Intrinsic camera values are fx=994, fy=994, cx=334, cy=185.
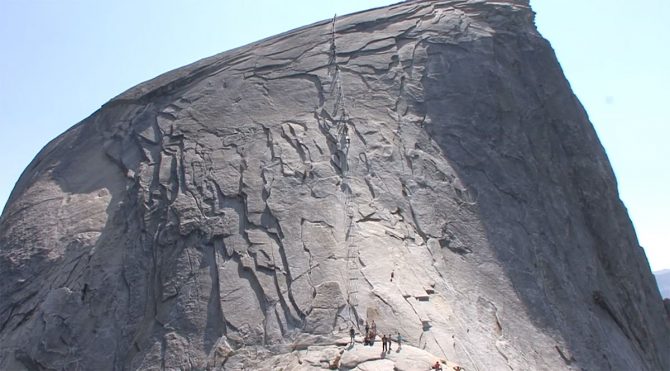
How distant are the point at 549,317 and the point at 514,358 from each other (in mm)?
1923

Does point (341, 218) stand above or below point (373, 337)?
above

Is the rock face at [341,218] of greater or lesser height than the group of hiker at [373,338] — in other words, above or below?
above

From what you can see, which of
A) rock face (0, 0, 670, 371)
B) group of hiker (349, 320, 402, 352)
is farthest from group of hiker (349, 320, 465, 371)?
rock face (0, 0, 670, 371)

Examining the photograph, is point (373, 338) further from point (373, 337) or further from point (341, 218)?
point (341, 218)

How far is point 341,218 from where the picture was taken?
1692 cm

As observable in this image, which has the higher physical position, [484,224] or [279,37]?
[279,37]

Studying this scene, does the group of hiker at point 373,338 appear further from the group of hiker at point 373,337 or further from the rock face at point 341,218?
the rock face at point 341,218

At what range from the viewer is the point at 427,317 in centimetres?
1511

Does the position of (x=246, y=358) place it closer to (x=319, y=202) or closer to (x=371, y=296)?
(x=371, y=296)

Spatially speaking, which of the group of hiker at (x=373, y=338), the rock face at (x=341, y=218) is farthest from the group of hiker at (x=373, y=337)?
the rock face at (x=341, y=218)

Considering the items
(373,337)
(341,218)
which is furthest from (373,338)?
(341,218)

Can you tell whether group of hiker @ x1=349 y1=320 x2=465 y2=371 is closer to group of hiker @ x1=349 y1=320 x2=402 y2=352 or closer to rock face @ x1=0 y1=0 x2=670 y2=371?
group of hiker @ x1=349 y1=320 x2=402 y2=352

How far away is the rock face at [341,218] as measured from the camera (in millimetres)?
15836

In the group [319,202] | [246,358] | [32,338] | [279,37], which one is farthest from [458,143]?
[32,338]
